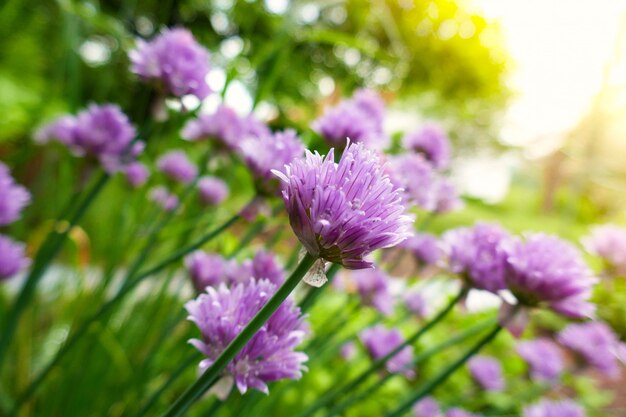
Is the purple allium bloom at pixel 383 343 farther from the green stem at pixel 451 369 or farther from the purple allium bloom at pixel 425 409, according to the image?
the green stem at pixel 451 369

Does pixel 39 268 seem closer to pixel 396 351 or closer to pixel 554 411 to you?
pixel 396 351

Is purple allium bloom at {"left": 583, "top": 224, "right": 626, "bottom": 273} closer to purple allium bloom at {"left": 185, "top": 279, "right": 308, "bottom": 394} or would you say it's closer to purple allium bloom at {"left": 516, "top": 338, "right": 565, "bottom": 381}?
purple allium bloom at {"left": 516, "top": 338, "right": 565, "bottom": 381}

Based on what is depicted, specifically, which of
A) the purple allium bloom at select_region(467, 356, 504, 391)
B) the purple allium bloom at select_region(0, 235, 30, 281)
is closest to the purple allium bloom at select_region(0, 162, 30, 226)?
the purple allium bloom at select_region(0, 235, 30, 281)

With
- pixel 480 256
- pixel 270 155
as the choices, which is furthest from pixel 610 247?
pixel 270 155

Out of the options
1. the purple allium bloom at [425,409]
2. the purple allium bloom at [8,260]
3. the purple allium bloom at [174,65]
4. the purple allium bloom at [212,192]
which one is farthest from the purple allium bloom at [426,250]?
the purple allium bloom at [8,260]

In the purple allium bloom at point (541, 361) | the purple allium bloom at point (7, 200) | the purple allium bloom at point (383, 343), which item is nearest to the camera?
the purple allium bloom at point (7, 200)

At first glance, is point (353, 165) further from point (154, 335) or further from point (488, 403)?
point (488, 403)
